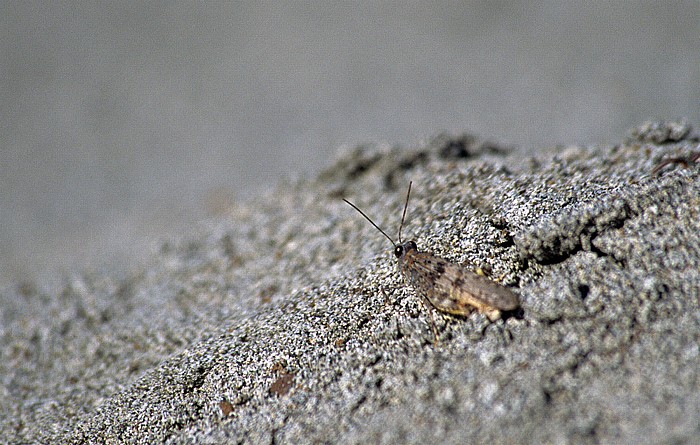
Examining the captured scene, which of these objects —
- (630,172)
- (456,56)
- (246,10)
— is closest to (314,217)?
(630,172)

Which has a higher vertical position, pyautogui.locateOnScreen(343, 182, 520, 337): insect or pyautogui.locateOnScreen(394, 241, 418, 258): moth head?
pyautogui.locateOnScreen(394, 241, 418, 258): moth head

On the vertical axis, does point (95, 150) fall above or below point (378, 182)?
above

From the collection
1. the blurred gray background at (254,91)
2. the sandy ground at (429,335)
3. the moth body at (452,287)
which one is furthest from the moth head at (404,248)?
the blurred gray background at (254,91)

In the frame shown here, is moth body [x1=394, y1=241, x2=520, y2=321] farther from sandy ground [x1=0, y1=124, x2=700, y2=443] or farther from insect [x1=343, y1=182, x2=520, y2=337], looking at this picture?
sandy ground [x1=0, y1=124, x2=700, y2=443]

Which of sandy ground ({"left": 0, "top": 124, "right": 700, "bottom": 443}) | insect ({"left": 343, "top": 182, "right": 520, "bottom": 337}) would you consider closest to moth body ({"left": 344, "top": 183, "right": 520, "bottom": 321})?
insect ({"left": 343, "top": 182, "right": 520, "bottom": 337})

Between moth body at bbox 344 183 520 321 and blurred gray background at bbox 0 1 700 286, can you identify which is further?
blurred gray background at bbox 0 1 700 286

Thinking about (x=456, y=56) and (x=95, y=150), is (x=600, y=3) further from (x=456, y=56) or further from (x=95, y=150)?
(x=95, y=150)

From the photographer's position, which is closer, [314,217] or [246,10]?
[314,217]
